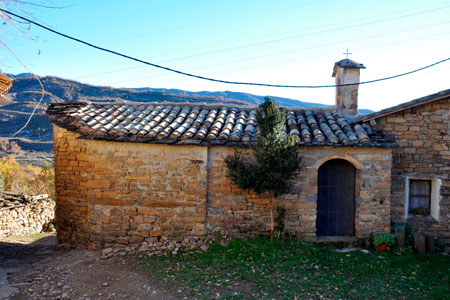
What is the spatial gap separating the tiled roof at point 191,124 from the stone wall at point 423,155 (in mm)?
861

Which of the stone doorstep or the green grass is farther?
the stone doorstep

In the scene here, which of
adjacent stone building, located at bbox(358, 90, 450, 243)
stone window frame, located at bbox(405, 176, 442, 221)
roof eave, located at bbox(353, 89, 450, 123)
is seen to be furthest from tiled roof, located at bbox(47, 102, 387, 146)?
stone window frame, located at bbox(405, 176, 442, 221)

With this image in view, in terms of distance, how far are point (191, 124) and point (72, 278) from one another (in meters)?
4.28

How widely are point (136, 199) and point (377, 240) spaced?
5906mm

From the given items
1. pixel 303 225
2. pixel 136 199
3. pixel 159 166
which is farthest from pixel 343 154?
pixel 136 199

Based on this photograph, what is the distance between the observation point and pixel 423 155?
7621 mm

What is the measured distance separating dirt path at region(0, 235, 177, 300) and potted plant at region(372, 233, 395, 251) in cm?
502

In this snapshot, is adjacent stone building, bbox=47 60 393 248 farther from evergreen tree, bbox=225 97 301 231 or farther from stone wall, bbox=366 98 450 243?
stone wall, bbox=366 98 450 243

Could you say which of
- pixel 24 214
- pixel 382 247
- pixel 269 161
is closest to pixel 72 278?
pixel 269 161

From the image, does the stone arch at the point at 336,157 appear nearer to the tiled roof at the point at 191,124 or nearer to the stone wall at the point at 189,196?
the stone wall at the point at 189,196

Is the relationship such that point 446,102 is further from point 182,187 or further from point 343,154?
point 182,187

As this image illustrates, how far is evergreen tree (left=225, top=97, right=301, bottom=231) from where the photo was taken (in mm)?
6379

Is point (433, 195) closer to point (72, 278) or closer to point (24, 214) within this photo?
point (72, 278)

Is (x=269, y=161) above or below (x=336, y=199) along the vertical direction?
above
